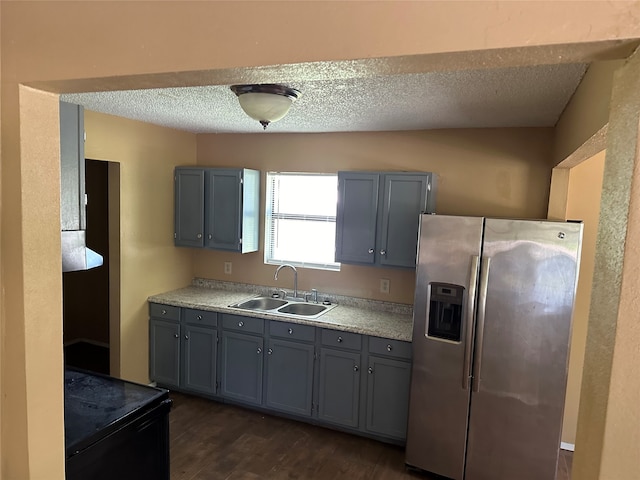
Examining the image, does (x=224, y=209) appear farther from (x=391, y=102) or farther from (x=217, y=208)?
(x=391, y=102)

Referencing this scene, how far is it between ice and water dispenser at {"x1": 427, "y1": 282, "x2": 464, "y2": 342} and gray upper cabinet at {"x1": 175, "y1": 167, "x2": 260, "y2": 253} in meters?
1.86

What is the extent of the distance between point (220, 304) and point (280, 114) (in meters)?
2.03

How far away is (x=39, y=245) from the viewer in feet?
3.68

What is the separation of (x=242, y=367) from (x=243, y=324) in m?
0.38

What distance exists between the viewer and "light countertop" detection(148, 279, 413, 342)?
326cm

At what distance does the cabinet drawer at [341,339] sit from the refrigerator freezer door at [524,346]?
878 mm

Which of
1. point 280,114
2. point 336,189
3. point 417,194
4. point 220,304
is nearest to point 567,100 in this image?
point 417,194

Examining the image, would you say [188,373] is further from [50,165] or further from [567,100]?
[567,100]

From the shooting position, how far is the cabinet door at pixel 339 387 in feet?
10.8

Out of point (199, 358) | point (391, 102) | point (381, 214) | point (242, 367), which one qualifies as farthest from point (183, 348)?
point (391, 102)

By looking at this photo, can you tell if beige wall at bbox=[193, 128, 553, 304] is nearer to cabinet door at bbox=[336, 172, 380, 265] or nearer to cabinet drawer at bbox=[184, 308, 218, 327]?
cabinet door at bbox=[336, 172, 380, 265]

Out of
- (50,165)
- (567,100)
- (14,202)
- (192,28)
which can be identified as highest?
(567,100)

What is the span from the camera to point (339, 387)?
10.9 ft

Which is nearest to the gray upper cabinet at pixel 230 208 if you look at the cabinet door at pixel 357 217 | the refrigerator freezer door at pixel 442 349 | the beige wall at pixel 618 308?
the cabinet door at pixel 357 217
